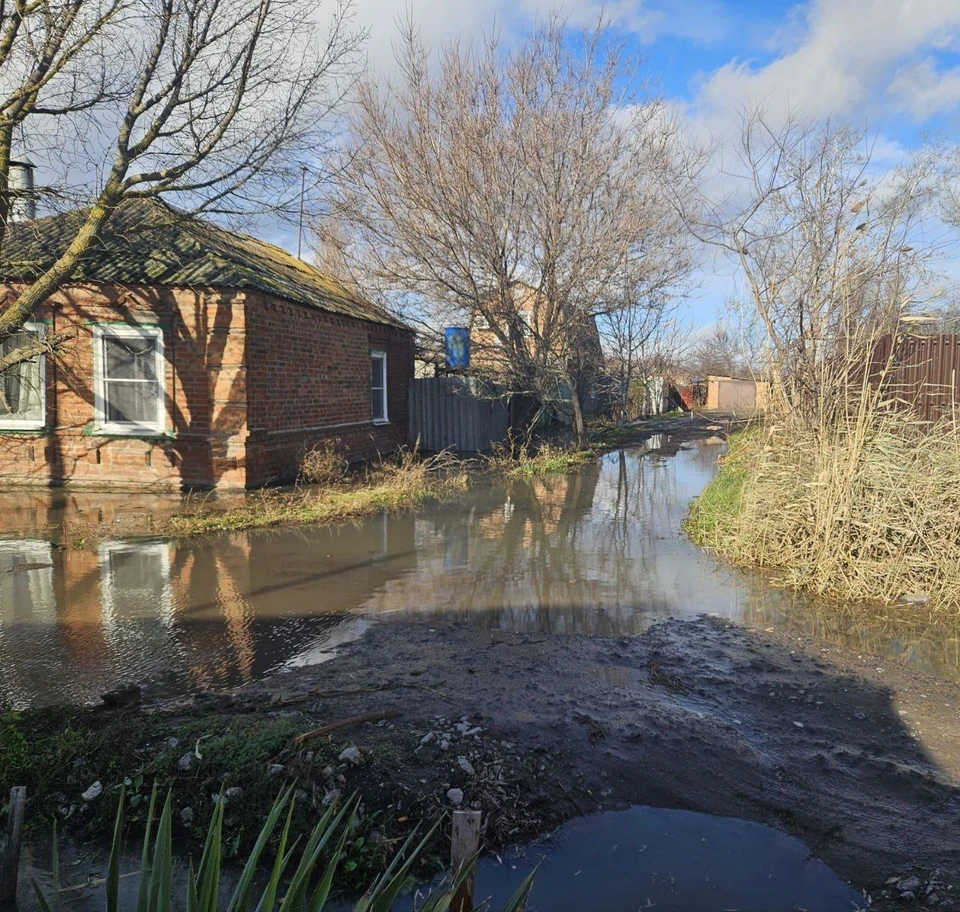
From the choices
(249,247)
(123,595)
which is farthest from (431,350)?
(123,595)

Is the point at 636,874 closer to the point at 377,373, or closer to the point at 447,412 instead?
the point at 377,373

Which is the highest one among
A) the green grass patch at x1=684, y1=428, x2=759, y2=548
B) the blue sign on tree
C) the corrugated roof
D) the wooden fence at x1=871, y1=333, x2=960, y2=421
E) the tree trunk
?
the corrugated roof

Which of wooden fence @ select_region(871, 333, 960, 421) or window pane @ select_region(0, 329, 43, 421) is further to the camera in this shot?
window pane @ select_region(0, 329, 43, 421)

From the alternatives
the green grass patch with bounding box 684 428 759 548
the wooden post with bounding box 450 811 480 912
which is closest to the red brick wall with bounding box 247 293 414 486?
the green grass patch with bounding box 684 428 759 548

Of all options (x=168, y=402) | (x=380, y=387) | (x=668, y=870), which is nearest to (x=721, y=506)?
(x=668, y=870)

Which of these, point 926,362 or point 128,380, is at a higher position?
point 926,362

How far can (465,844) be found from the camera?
2111 mm

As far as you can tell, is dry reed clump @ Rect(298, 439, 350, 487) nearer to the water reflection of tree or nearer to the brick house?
the brick house

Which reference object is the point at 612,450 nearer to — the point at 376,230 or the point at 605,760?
the point at 376,230

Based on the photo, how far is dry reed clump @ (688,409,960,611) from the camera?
22.0 feet

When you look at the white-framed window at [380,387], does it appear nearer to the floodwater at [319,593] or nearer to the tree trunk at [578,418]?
the tree trunk at [578,418]

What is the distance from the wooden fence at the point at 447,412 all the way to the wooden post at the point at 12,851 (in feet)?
51.5

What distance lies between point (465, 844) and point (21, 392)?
12.7 m

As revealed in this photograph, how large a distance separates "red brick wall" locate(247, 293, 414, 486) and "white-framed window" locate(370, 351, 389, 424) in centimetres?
26
